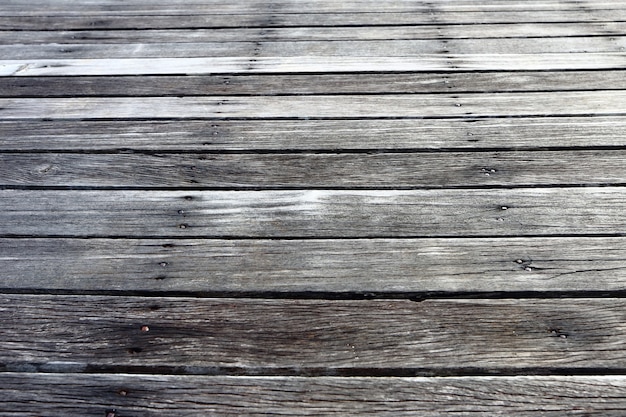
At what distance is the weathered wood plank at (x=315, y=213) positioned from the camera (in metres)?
1.39

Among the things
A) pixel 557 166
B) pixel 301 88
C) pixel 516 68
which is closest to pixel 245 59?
pixel 301 88

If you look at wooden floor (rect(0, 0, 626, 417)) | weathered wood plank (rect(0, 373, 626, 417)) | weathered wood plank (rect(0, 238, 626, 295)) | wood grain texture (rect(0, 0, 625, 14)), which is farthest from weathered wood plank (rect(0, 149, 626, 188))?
wood grain texture (rect(0, 0, 625, 14))

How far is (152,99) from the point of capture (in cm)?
199

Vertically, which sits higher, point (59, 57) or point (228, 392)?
point (59, 57)

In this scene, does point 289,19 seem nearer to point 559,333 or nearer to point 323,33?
point 323,33

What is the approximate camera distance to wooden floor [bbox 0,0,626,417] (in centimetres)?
107

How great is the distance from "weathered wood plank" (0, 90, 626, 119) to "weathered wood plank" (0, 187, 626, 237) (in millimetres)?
420

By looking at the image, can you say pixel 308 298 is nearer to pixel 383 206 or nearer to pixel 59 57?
pixel 383 206

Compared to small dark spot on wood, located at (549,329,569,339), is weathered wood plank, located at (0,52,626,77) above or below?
above

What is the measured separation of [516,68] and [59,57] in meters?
1.61

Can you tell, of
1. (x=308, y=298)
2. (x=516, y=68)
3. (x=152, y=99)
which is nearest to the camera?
(x=308, y=298)

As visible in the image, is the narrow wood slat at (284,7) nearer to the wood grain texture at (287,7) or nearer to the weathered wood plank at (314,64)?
the wood grain texture at (287,7)

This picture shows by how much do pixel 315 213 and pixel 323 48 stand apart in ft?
3.54

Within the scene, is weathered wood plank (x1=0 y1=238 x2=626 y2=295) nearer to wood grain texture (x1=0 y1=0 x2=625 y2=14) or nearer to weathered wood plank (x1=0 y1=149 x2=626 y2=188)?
weathered wood plank (x1=0 y1=149 x2=626 y2=188)
